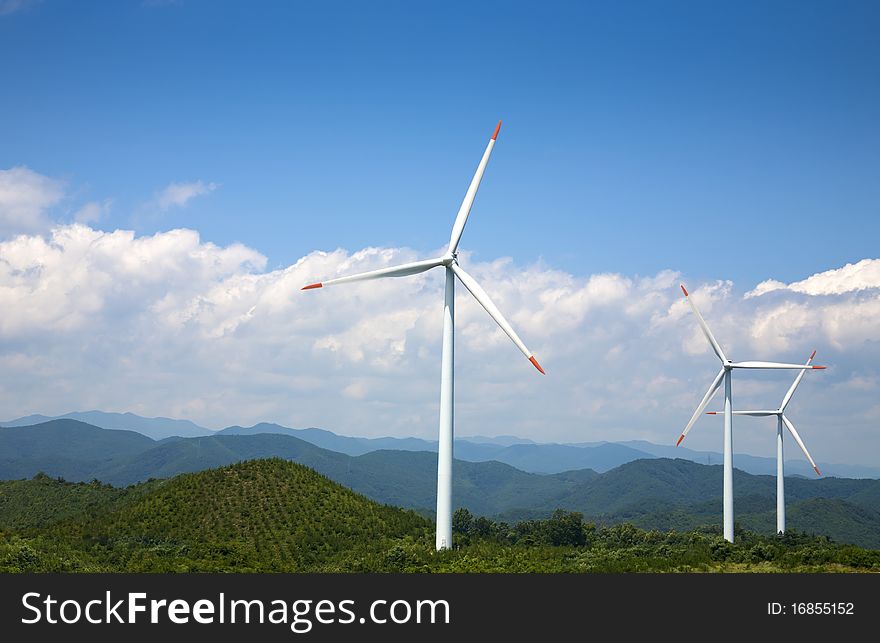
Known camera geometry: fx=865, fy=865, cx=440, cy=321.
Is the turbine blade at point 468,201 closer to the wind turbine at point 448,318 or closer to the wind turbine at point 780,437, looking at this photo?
the wind turbine at point 448,318

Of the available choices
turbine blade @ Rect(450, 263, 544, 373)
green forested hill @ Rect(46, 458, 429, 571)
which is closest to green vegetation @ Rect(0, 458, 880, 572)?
green forested hill @ Rect(46, 458, 429, 571)

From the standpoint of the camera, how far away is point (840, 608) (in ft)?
106

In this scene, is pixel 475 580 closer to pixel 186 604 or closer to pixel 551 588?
pixel 551 588

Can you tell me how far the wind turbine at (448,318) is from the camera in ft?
181

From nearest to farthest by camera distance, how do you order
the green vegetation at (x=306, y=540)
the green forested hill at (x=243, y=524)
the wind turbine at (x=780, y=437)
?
the green vegetation at (x=306, y=540), the green forested hill at (x=243, y=524), the wind turbine at (x=780, y=437)

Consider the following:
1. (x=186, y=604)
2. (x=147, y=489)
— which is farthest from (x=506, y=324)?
(x=147, y=489)

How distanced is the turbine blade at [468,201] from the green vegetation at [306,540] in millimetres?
20741

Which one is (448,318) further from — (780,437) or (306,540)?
(780,437)

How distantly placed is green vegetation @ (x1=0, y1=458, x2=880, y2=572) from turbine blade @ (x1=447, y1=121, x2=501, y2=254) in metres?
20.7

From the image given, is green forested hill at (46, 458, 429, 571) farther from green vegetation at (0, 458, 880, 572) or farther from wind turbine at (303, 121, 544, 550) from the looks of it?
wind turbine at (303, 121, 544, 550)

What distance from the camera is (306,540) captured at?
225 ft

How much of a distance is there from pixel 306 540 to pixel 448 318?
23.5 meters

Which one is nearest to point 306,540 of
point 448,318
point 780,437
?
point 448,318

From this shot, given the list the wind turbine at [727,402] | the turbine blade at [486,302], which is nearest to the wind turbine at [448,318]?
the turbine blade at [486,302]
